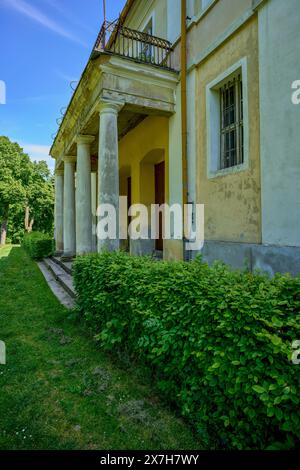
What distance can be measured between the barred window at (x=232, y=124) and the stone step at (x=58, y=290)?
4.28m

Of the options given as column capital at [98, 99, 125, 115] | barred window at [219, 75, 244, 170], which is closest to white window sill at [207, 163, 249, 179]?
barred window at [219, 75, 244, 170]

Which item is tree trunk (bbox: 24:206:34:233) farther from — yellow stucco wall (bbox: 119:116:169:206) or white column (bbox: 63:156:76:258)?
yellow stucco wall (bbox: 119:116:169:206)

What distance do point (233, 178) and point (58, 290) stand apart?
4.94 m

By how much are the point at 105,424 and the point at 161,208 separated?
305 inches

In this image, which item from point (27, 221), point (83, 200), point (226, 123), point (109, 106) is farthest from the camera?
point (27, 221)

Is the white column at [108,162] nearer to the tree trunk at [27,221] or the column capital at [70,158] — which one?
the column capital at [70,158]

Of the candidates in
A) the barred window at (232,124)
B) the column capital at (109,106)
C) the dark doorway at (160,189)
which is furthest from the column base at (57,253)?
the barred window at (232,124)

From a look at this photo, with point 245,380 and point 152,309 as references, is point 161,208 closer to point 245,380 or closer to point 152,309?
point 152,309

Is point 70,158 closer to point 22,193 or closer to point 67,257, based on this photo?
point 67,257

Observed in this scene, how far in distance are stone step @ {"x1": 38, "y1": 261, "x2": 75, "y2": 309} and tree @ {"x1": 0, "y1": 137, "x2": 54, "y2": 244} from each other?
17.7 meters

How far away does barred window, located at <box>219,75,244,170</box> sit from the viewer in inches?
211

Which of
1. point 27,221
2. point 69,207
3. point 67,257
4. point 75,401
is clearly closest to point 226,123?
point 75,401

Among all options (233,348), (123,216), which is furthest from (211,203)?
(123,216)

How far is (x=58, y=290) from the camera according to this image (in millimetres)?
6965
